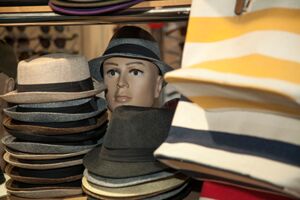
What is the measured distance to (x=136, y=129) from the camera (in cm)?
74

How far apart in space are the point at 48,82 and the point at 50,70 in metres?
0.03

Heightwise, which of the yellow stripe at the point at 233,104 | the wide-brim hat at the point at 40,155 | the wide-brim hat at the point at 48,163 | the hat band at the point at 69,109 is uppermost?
the yellow stripe at the point at 233,104

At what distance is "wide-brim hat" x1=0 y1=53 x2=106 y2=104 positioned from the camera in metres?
0.82

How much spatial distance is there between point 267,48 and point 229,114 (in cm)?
12

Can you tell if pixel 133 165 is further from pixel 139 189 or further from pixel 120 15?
pixel 120 15

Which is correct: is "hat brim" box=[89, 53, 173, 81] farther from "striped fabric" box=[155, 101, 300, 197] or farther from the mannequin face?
"striped fabric" box=[155, 101, 300, 197]

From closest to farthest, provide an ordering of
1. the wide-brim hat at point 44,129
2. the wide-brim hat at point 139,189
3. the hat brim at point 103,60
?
the wide-brim hat at point 139,189, the wide-brim hat at point 44,129, the hat brim at point 103,60

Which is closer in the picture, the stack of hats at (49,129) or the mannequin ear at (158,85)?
the stack of hats at (49,129)

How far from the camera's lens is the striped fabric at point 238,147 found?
53cm

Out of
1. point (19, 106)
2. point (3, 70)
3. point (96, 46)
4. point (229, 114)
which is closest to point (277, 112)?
point (229, 114)

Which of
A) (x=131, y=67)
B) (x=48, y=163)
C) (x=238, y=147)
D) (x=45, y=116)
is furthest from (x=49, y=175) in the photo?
(x=238, y=147)

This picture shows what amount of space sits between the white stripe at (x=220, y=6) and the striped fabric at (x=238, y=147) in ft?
0.50

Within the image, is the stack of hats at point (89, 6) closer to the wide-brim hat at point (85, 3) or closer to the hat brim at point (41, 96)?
the wide-brim hat at point (85, 3)

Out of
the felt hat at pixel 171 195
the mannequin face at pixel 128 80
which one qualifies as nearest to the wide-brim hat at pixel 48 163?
the felt hat at pixel 171 195
